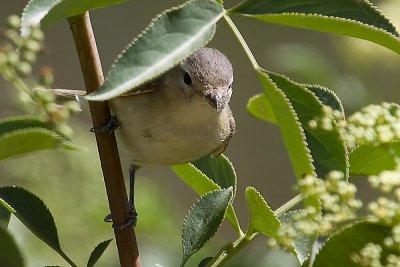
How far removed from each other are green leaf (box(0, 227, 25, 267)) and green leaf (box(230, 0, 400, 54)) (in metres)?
0.44

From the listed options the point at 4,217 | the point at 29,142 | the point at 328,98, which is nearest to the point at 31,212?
the point at 4,217

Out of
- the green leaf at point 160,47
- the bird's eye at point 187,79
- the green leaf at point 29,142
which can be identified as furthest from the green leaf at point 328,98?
the bird's eye at point 187,79

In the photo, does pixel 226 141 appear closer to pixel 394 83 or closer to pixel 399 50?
pixel 394 83

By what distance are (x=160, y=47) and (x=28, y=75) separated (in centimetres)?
15

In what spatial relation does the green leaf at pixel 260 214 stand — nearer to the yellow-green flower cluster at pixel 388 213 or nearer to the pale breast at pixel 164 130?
the yellow-green flower cluster at pixel 388 213

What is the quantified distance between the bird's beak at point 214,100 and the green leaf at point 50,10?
1.02 meters

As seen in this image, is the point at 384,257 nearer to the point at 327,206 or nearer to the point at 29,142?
the point at 327,206

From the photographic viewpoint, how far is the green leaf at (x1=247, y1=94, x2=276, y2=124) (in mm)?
1242

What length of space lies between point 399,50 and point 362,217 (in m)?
0.28

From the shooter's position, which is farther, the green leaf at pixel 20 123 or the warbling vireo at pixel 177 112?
the warbling vireo at pixel 177 112

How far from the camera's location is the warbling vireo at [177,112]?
2.04 metres

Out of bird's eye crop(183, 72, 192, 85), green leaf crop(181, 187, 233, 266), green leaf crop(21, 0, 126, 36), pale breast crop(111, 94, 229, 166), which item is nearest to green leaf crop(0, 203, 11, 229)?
green leaf crop(181, 187, 233, 266)

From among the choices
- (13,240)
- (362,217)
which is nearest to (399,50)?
(362,217)

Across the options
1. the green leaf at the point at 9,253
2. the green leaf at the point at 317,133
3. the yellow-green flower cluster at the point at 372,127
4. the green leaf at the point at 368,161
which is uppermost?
the yellow-green flower cluster at the point at 372,127
